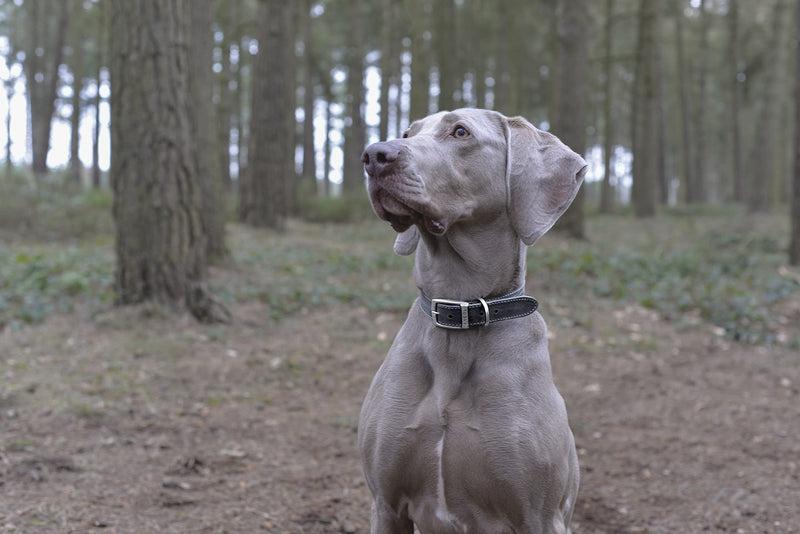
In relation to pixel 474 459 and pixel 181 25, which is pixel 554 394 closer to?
pixel 474 459

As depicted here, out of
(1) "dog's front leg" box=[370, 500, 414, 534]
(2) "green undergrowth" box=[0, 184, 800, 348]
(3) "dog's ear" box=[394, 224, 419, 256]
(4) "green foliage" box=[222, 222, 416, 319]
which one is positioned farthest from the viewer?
(4) "green foliage" box=[222, 222, 416, 319]

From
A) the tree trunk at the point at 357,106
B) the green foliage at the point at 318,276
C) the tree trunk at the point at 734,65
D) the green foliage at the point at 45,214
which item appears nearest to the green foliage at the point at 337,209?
the tree trunk at the point at 357,106

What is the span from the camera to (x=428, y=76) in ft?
48.4

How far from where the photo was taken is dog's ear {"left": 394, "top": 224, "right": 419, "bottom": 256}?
2799 mm

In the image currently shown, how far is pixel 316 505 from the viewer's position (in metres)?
4.16

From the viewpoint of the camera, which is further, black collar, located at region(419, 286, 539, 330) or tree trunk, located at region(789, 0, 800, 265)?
tree trunk, located at region(789, 0, 800, 265)

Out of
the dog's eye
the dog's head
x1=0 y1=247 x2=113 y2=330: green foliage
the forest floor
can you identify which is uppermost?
the dog's eye

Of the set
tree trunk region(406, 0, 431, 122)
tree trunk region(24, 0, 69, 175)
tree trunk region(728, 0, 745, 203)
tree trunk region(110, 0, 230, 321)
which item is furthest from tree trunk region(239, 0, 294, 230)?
tree trunk region(728, 0, 745, 203)

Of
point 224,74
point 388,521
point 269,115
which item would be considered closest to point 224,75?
point 224,74

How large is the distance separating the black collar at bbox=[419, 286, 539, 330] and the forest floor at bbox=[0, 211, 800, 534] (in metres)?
1.87

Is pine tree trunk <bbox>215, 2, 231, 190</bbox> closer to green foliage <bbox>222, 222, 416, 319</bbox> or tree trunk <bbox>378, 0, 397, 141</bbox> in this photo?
tree trunk <bbox>378, 0, 397, 141</bbox>

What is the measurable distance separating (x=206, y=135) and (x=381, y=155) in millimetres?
7802

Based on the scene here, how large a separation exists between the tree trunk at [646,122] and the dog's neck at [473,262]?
50.9ft

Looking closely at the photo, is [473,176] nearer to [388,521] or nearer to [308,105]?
[388,521]
